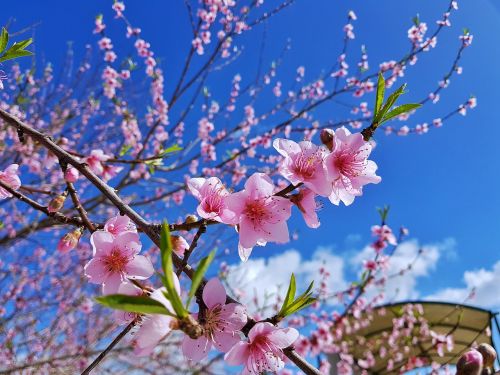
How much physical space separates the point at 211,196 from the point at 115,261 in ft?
1.32

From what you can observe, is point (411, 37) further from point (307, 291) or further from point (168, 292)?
point (168, 292)

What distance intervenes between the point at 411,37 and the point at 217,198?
6.11 m

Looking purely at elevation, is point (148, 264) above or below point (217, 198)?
below

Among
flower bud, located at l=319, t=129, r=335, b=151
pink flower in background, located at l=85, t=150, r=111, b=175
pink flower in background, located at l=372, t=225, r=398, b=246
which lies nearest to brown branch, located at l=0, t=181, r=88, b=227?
flower bud, located at l=319, t=129, r=335, b=151

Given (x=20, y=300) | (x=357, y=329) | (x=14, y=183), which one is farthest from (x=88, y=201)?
(x=357, y=329)

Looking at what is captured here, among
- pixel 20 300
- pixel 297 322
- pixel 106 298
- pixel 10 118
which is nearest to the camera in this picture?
pixel 106 298

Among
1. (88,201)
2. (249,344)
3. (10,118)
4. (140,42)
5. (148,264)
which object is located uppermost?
(140,42)

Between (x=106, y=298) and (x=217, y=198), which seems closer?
(x=106, y=298)

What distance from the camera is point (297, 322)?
8211 mm

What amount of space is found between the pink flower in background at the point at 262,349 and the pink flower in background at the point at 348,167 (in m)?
0.49

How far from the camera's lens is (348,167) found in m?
1.38

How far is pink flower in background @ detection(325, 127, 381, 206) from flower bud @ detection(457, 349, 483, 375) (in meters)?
0.59

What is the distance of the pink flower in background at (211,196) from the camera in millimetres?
1260

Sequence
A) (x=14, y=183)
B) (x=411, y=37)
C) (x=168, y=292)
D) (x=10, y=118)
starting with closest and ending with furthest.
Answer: (x=168, y=292) → (x=10, y=118) → (x=14, y=183) → (x=411, y=37)
